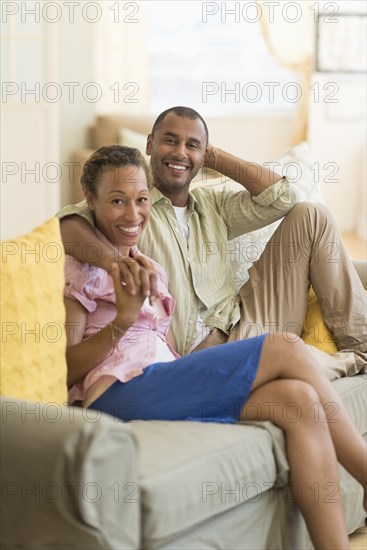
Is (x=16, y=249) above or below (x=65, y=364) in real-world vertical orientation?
above

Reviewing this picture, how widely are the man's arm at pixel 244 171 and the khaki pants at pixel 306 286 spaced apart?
0.13 m

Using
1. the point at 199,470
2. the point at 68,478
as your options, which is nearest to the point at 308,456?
the point at 199,470

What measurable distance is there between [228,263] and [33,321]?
1.03 meters

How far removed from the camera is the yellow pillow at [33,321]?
1926 mm

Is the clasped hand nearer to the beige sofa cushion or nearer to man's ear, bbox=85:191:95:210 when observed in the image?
the beige sofa cushion

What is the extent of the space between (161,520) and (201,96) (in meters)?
5.86

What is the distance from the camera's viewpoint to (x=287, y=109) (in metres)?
7.53

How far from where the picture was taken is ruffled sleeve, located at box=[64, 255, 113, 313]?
223 centimetres

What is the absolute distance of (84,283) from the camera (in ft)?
7.38

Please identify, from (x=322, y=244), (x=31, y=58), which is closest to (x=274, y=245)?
(x=322, y=244)

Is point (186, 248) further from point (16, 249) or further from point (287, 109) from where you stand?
point (287, 109)

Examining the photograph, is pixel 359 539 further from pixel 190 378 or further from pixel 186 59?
pixel 186 59

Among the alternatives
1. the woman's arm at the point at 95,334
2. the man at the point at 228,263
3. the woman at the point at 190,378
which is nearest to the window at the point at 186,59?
the man at the point at 228,263

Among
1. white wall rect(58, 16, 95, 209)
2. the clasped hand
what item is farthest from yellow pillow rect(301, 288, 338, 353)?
white wall rect(58, 16, 95, 209)
